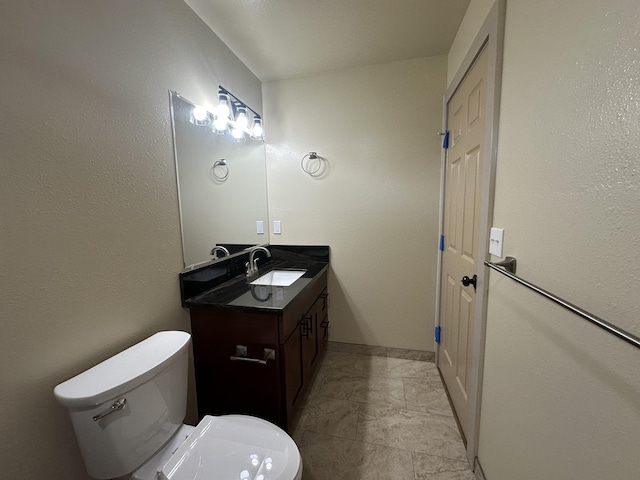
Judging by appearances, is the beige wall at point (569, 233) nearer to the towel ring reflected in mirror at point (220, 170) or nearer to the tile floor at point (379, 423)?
the tile floor at point (379, 423)

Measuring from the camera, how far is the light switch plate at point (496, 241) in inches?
39.5

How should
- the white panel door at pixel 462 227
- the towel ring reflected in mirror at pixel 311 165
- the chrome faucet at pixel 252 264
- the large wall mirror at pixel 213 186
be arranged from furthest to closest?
the towel ring reflected in mirror at pixel 311 165 → the chrome faucet at pixel 252 264 → the large wall mirror at pixel 213 186 → the white panel door at pixel 462 227

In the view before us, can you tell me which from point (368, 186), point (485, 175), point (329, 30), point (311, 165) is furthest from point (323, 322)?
point (329, 30)

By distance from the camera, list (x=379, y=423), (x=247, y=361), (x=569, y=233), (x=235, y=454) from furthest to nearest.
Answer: (x=379, y=423) → (x=247, y=361) → (x=235, y=454) → (x=569, y=233)

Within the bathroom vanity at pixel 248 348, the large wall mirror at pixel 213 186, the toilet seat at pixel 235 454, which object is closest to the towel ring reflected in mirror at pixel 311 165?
the large wall mirror at pixel 213 186

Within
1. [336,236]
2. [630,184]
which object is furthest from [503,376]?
[336,236]

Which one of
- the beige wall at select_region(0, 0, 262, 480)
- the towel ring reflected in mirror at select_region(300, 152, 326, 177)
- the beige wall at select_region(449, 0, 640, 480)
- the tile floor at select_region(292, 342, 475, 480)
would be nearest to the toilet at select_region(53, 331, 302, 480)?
the beige wall at select_region(0, 0, 262, 480)

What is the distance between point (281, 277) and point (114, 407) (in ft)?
4.29

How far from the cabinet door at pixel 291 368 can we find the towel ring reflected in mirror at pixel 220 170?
3.73 ft

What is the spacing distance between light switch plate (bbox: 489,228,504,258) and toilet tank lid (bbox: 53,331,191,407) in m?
1.34

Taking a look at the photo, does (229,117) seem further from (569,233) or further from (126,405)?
(569,233)

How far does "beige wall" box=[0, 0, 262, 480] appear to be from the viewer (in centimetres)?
74

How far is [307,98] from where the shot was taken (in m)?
2.17

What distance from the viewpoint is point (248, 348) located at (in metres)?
1.33
